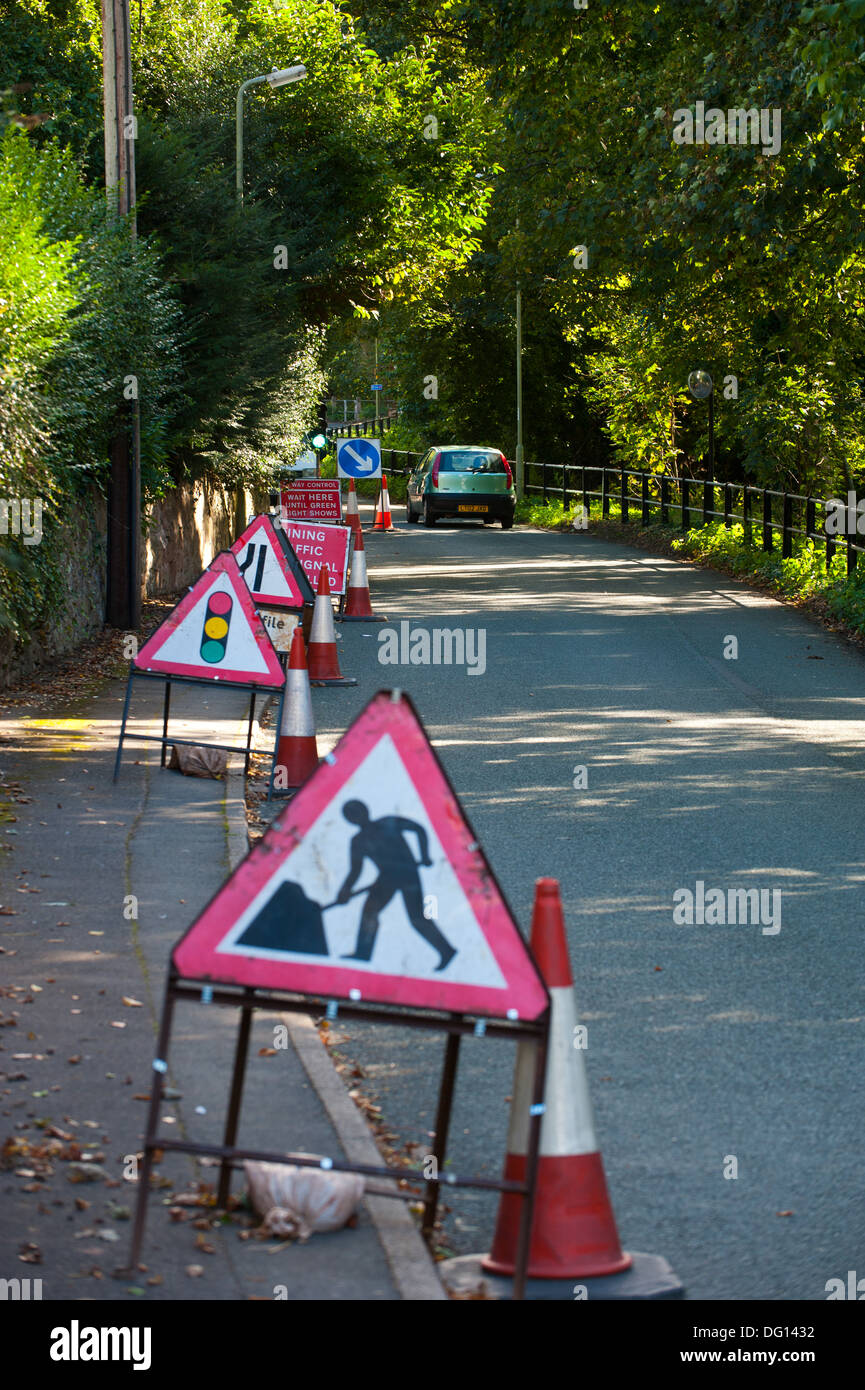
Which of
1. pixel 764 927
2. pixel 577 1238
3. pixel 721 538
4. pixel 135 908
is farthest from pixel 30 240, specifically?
pixel 721 538

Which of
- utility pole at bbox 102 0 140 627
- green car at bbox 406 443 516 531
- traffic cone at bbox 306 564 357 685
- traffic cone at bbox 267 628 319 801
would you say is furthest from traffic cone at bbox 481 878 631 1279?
green car at bbox 406 443 516 531

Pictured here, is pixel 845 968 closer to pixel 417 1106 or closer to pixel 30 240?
pixel 417 1106

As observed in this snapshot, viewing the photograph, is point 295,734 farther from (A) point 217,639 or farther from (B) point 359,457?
(B) point 359,457

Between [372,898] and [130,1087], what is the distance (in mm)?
1584

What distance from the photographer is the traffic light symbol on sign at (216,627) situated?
10.4 metres

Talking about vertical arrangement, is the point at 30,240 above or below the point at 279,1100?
above

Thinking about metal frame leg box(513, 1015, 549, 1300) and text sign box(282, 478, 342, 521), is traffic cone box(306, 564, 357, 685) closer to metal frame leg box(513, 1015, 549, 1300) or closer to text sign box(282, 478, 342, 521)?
text sign box(282, 478, 342, 521)

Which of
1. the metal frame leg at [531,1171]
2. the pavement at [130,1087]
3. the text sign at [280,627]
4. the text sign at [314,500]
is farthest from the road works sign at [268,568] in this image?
the text sign at [314,500]

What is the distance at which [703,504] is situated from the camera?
105ft

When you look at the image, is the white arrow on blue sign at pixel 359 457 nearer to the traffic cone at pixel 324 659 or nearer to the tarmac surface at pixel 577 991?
the traffic cone at pixel 324 659

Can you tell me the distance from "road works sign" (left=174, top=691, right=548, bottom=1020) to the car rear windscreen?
34.0 meters

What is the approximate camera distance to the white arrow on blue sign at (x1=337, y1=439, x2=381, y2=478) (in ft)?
79.5

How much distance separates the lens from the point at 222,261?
72.9 feet
